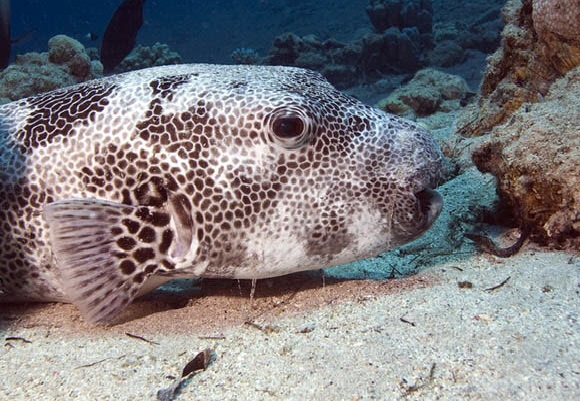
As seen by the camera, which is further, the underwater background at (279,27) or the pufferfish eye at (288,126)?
the underwater background at (279,27)

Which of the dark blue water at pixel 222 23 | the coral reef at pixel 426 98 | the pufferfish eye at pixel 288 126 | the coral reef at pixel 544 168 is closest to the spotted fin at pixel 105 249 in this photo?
the pufferfish eye at pixel 288 126

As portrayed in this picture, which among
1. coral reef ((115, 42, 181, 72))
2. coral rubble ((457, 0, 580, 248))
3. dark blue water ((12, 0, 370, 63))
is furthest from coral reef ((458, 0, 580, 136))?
dark blue water ((12, 0, 370, 63))

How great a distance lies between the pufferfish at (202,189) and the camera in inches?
104

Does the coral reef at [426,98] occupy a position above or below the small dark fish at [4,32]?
below

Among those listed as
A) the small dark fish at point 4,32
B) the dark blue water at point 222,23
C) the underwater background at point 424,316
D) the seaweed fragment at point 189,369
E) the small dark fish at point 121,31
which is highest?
the dark blue water at point 222,23

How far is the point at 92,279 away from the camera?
2617 millimetres

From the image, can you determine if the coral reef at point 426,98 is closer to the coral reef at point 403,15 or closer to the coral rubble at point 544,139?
the coral rubble at point 544,139

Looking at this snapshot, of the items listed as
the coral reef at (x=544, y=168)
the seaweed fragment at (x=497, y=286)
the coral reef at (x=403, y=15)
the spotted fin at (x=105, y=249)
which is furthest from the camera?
the coral reef at (x=403, y=15)

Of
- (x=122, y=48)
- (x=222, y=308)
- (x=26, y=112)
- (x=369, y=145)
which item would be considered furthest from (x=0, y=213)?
(x=122, y=48)

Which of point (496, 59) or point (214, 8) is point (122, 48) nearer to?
point (496, 59)

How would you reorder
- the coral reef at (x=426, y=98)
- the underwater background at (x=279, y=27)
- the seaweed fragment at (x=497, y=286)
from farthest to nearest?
1. the underwater background at (x=279, y=27)
2. the coral reef at (x=426, y=98)
3. the seaweed fragment at (x=497, y=286)

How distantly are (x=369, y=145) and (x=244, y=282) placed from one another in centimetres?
137

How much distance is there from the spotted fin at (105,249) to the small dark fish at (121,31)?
11.5 metres

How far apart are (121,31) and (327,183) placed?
12.2 m
